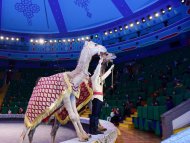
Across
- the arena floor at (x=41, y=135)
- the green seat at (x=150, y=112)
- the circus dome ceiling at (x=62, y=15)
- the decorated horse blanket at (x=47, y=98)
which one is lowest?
the arena floor at (x=41, y=135)

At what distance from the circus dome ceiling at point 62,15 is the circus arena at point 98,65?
85 millimetres

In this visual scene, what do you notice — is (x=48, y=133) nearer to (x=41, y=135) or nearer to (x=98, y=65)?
(x=41, y=135)

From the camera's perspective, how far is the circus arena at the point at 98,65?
13.4 feet

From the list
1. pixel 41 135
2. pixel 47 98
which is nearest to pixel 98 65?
pixel 47 98

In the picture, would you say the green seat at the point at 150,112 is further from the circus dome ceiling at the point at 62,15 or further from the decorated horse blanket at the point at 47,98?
the circus dome ceiling at the point at 62,15

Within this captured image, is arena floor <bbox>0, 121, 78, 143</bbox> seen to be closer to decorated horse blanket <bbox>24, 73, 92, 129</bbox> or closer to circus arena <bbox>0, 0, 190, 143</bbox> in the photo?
circus arena <bbox>0, 0, 190, 143</bbox>

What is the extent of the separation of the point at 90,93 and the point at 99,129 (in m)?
0.68

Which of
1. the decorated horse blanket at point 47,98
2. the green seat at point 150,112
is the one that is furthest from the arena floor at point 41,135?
the green seat at point 150,112

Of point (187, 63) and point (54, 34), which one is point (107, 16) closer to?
point (54, 34)

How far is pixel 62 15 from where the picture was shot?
22172mm

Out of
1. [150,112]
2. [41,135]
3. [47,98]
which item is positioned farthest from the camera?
[150,112]

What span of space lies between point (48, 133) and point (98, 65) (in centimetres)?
387

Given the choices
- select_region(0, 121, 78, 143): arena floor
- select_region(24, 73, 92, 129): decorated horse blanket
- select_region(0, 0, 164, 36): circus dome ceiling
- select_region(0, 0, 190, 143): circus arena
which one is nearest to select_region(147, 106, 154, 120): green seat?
select_region(0, 0, 190, 143): circus arena

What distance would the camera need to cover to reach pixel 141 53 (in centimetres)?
2108
